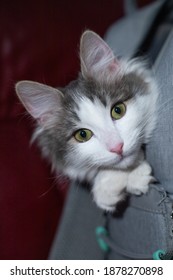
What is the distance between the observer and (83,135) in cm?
98

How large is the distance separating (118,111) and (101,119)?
0.06 metres

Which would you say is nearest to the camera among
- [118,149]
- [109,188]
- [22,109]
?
[118,149]

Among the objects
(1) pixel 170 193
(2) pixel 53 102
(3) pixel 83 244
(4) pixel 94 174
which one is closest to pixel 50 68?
(2) pixel 53 102

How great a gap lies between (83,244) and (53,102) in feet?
1.80

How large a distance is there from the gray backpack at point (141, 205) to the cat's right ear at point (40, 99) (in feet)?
0.97

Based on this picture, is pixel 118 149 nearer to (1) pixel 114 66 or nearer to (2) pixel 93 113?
(2) pixel 93 113

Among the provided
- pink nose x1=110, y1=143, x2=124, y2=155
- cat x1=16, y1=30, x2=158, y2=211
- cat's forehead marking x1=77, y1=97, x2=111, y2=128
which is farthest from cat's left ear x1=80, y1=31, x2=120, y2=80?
pink nose x1=110, y1=143, x2=124, y2=155

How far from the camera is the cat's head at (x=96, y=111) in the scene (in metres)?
0.93

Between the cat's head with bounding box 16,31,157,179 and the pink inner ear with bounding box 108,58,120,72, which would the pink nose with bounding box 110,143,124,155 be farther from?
the pink inner ear with bounding box 108,58,120,72

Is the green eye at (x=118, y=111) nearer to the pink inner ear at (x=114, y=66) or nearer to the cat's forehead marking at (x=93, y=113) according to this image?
the cat's forehead marking at (x=93, y=113)

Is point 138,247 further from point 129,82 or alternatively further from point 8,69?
point 8,69

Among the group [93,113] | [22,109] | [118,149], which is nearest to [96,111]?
[93,113]

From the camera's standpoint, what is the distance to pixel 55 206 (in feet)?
4.73

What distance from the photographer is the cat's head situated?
3.04 ft
